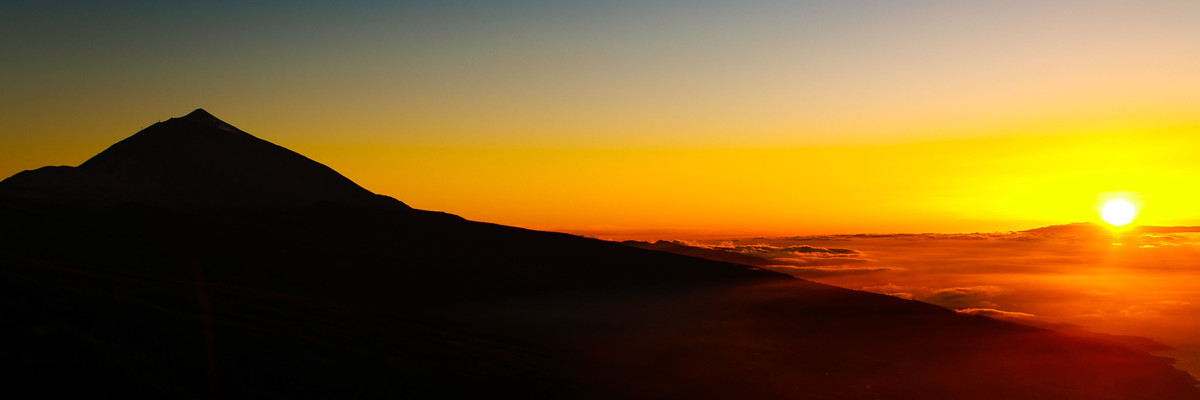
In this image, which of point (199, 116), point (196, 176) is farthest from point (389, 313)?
point (199, 116)

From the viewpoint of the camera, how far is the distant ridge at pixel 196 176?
106938 millimetres

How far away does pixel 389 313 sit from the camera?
54.0 metres

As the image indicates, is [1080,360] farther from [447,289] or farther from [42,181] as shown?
[42,181]

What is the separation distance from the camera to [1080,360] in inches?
2719

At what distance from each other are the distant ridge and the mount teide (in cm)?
36

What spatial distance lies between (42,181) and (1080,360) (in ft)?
411

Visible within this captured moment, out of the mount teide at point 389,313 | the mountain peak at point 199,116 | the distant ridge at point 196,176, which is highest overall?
the mountain peak at point 199,116

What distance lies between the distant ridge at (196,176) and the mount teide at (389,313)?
0.36m

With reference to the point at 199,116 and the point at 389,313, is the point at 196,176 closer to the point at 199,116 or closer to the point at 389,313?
the point at 199,116

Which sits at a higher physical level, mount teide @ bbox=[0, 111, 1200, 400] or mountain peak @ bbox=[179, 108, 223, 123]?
mountain peak @ bbox=[179, 108, 223, 123]

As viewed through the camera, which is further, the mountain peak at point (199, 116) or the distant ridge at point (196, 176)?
A: the mountain peak at point (199, 116)

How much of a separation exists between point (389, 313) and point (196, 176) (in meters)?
77.3

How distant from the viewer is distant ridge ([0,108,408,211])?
107 metres

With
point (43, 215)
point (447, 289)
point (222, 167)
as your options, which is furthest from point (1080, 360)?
point (222, 167)
